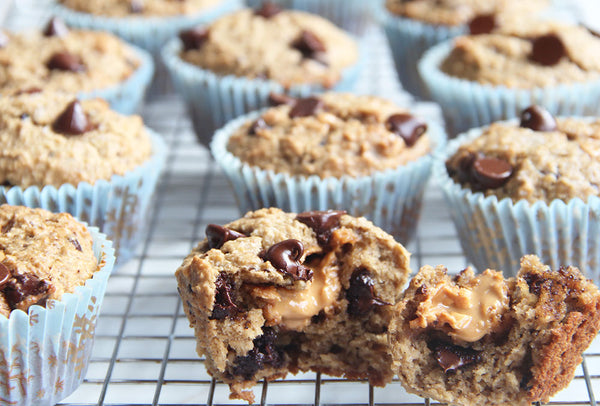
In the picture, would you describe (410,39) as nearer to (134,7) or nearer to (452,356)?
(134,7)

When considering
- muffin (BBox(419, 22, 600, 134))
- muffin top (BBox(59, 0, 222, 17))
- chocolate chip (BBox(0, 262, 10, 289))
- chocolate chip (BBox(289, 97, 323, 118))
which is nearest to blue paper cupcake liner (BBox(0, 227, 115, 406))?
chocolate chip (BBox(0, 262, 10, 289))

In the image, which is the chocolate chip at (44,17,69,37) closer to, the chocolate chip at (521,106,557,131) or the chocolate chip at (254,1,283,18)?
the chocolate chip at (254,1,283,18)

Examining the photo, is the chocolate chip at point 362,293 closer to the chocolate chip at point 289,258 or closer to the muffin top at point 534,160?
the chocolate chip at point 289,258

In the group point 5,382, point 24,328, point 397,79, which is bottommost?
point 397,79

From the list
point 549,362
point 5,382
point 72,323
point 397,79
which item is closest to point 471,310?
point 549,362

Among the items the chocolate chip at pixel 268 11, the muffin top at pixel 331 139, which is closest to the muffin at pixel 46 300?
the muffin top at pixel 331 139

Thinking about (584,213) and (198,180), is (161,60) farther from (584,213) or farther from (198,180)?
(584,213)
